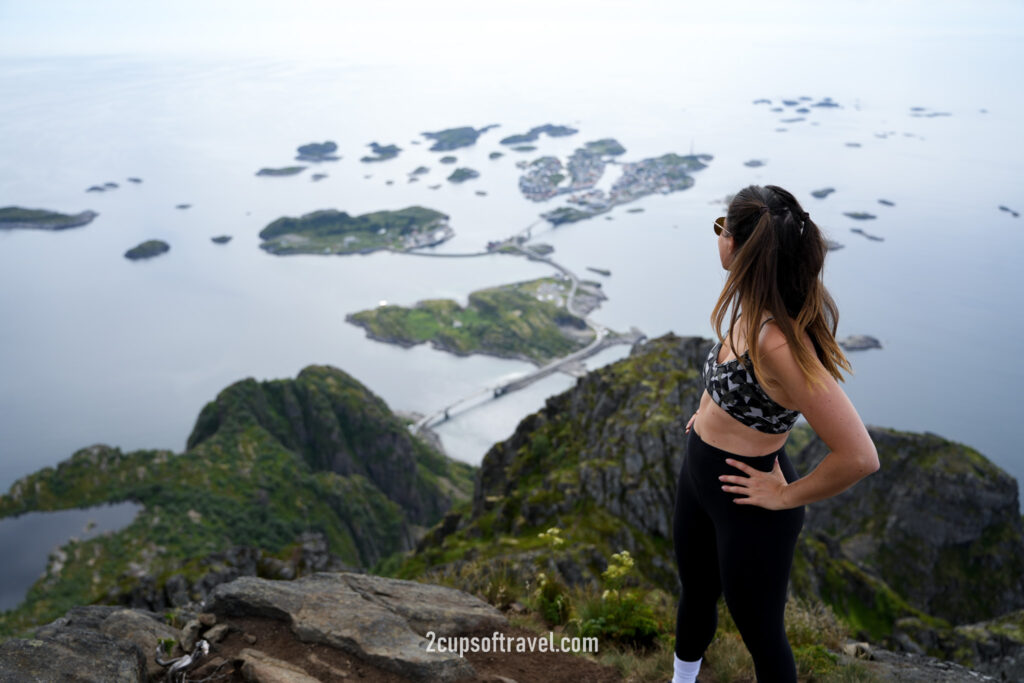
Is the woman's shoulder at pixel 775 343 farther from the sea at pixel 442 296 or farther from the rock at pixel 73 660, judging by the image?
the sea at pixel 442 296

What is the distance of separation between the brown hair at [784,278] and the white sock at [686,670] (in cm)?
285

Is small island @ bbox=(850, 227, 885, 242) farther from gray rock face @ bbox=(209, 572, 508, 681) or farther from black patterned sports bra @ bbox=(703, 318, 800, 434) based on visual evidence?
black patterned sports bra @ bbox=(703, 318, 800, 434)

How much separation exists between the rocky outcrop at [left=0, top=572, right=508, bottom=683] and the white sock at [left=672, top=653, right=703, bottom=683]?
1.93 metres

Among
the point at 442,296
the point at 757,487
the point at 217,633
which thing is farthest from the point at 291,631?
the point at 442,296

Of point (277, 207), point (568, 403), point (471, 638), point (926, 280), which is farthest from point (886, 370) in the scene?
point (277, 207)

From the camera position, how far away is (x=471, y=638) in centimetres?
657

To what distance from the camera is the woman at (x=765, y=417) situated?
3.34m

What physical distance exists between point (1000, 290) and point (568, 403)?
139 metres

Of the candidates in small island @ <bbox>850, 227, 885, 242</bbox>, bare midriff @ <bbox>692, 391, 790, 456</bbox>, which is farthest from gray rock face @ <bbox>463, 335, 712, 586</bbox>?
small island @ <bbox>850, 227, 885, 242</bbox>

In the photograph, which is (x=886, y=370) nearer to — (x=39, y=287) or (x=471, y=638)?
(x=471, y=638)

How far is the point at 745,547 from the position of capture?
12.8 feet

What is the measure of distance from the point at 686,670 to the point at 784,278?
11.2 ft

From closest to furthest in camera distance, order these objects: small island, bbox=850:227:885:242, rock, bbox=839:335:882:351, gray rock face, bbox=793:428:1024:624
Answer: gray rock face, bbox=793:428:1024:624, rock, bbox=839:335:882:351, small island, bbox=850:227:885:242

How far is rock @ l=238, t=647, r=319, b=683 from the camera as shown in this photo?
5.27 m
